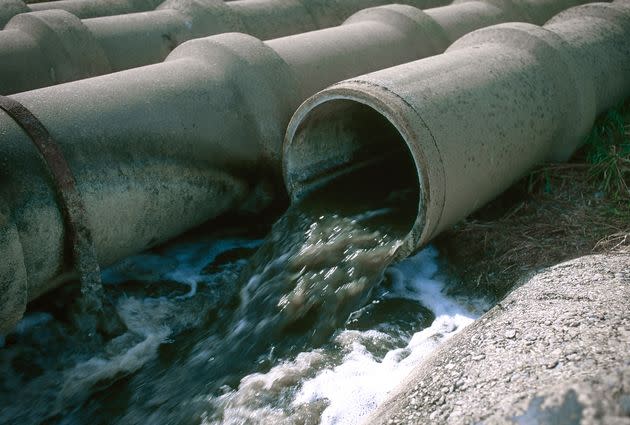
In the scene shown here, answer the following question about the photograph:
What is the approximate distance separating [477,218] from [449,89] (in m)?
0.85

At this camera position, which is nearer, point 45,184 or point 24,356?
point 45,184

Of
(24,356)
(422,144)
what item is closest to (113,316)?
(24,356)

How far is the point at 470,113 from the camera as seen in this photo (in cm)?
317

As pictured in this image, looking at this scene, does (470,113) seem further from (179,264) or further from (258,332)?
(179,264)

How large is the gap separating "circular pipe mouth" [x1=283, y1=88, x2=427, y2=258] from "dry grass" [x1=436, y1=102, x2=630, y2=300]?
1.22ft

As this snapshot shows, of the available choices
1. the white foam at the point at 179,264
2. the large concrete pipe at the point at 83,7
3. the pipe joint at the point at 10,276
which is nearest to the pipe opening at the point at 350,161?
the white foam at the point at 179,264

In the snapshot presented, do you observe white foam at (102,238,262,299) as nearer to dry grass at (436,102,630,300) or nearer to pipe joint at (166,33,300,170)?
pipe joint at (166,33,300,170)

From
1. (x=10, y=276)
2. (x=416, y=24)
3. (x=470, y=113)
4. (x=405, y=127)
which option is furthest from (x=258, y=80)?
(x=10, y=276)

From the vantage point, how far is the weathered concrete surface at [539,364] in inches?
68.6

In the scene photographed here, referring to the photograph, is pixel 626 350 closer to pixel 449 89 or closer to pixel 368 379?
pixel 368 379

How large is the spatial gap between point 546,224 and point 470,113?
798 mm

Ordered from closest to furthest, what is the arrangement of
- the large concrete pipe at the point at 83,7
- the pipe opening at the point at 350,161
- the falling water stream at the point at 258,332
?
the falling water stream at the point at 258,332 → the pipe opening at the point at 350,161 → the large concrete pipe at the point at 83,7

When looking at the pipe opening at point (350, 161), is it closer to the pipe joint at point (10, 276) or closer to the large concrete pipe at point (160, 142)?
the large concrete pipe at point (160, 142)

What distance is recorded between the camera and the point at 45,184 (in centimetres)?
278
